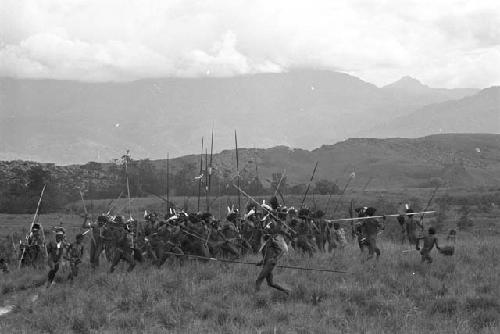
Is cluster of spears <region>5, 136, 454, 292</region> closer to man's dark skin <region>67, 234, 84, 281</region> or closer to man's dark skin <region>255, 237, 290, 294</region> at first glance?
man's dark skin <region>67, 234, 84, 281</region>

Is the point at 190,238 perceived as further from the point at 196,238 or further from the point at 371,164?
the point at 371,164

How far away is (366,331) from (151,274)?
264 inches

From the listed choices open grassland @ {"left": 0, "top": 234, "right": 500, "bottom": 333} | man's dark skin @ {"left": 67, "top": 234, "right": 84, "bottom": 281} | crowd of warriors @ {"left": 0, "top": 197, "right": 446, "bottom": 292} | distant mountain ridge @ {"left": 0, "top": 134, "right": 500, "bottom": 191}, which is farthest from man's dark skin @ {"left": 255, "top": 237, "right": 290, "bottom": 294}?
distant mountain ridge @ {"left": 0, "top": 134, "right": 500, "bottom": 191}

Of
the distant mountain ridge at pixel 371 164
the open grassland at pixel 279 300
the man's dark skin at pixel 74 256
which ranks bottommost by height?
the open grassland at pixel 279 300

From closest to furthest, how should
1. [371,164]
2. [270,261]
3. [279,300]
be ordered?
[270,261]
[279,300]
[371,164]

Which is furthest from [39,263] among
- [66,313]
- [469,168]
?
[469,168]

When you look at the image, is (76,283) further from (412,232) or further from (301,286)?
(412,232)

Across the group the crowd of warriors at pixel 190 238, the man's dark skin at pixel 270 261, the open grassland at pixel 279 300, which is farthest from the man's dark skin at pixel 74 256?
the man's dark skin at pixel 270 261

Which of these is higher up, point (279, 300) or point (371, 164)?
point (371, 164)

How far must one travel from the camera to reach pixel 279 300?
12.6m

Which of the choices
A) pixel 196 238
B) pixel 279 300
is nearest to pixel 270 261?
pixel 279 300

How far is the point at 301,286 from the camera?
519 inches

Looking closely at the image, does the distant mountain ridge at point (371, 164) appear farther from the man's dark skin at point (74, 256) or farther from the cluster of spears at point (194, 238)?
the man's dark skin at point (74, 256)

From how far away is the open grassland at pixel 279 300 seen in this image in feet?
36.2
